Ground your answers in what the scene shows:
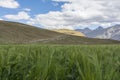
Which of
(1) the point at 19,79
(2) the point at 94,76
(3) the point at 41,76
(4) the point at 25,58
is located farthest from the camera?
(4) the point at 25,58

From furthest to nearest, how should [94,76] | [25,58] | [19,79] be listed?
[25,58]
[19,79]
[94,76]

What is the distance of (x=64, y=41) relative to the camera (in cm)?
13775

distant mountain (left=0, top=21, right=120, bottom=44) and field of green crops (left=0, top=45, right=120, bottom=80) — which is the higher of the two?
field of green crops (left=0, top=45, right=120, bottom=80)

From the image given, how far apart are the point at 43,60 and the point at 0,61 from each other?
0.67 meters

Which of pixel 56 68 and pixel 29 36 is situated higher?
pixel 56 68

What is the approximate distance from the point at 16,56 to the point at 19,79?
1.91ft

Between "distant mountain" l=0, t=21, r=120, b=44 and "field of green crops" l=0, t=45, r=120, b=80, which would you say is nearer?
"field of green crops" l=0, t=45, r=120, b=80

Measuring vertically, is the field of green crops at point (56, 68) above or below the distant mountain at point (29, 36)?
above

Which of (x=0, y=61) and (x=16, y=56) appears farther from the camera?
(x=16, y=56)

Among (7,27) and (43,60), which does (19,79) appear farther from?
(7,27)

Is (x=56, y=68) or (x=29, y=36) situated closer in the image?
(x=56, y=68)

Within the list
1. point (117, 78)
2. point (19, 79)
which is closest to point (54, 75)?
point (19, 79)

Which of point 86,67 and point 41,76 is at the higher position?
point 86,67

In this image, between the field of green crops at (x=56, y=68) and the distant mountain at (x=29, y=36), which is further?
the distant mountain at (x=29, y=36)
